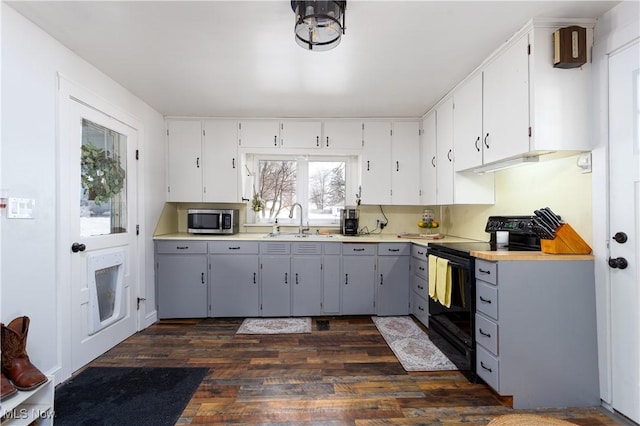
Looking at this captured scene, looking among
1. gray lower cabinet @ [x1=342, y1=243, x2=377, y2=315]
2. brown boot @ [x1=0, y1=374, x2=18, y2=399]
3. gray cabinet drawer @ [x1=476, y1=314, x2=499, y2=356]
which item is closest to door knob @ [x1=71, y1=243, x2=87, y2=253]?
brown boot @ [x1=0, y1=374, x2=18, y2=399]

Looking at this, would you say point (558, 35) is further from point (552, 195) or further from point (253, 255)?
point (253, 255)

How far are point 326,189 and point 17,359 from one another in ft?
10.5

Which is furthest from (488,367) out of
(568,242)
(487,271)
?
(568,242)

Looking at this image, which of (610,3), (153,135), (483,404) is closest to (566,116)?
(610,3)

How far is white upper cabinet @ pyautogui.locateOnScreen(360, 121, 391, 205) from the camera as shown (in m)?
3.74

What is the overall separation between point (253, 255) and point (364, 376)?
5.69 ft

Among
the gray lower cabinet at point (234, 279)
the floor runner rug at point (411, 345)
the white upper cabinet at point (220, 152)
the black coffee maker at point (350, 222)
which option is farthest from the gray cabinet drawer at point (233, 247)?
the floor runner rug at point (411, 345)

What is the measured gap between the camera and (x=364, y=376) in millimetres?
2238

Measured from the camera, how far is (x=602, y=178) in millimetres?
1825

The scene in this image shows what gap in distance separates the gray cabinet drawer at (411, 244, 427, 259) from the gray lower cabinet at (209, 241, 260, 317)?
1746 millimetres

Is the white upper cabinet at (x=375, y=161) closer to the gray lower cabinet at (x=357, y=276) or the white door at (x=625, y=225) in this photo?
the gray lower cabinet at (x=357, y=276)

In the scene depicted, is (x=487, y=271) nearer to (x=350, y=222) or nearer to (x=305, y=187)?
(x=350, y=222)

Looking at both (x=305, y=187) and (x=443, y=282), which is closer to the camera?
(x=443, y=282)

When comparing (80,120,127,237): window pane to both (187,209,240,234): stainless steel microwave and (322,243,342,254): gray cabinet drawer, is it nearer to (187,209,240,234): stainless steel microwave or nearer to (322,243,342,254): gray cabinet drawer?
(187,209,240,234): stainless steel microwave
